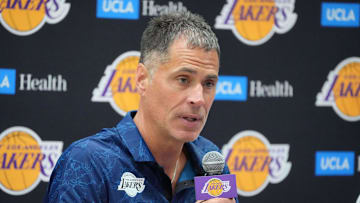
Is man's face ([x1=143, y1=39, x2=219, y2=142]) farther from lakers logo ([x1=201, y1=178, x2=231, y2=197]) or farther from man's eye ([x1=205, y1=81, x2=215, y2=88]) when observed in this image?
lakers logo ([x1=201, y1=178, x2=231, y2=197])

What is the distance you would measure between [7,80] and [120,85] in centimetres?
69

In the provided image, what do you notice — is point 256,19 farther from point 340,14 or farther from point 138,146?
point 138,146

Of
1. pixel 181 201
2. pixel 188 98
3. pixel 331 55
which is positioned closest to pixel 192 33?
pixel 188 98

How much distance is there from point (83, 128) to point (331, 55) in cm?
180

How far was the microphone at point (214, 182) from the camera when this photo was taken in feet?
4.49

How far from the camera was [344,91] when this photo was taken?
315 cm

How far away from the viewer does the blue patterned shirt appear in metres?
1.42

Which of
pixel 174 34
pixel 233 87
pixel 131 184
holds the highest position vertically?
pixel 174 34

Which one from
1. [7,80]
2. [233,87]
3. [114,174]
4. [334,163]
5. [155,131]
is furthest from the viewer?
[334,163]

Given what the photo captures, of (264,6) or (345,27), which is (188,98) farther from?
(345,27)

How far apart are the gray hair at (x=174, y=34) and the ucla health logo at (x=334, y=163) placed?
6.15 feet

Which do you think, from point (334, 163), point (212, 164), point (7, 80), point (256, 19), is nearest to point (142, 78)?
point (212, 164)

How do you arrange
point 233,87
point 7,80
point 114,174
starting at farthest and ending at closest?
point 233,87, point 7,80, point 114,174

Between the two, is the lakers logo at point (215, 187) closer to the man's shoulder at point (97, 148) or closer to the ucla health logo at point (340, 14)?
the man's shoulder at point (97, 148)
